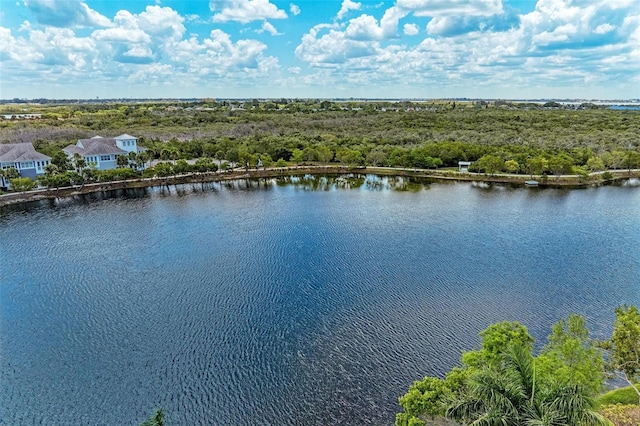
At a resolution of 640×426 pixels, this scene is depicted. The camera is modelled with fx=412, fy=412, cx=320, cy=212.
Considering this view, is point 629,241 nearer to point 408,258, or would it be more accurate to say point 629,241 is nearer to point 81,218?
point 408,258

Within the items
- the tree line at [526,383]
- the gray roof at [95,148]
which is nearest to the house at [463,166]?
the tree line at [526,383]

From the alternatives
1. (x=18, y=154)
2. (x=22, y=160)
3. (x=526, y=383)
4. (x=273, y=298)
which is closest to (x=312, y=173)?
(x=22, y=160)

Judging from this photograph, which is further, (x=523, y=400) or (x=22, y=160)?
(x=22, y=160)

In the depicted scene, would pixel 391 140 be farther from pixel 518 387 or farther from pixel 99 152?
pixel 518 387

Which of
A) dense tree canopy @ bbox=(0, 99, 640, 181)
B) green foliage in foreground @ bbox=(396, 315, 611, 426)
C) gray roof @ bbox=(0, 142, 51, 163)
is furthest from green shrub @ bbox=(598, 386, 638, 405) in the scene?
gray roof @ bbox=(0, 142, 51, 163)

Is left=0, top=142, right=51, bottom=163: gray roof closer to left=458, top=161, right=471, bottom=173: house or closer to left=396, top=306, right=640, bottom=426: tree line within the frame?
left=396, top=306, right=640, bottom=426: tree line
